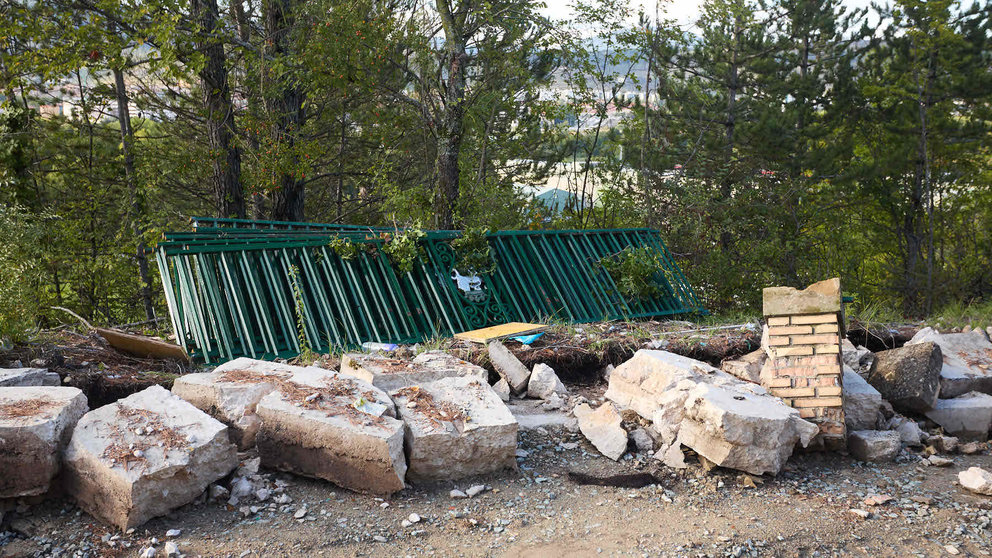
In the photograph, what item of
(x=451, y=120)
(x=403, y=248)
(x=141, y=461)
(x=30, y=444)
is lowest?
(x=141, y=461)

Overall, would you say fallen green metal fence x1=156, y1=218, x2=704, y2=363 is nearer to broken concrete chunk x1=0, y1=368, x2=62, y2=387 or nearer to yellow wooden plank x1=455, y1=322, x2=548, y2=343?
yellow wooden plank x1=455, y1=322, x2=548, y2=343

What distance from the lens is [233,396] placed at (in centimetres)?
415

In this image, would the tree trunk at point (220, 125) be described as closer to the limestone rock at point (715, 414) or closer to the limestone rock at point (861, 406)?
the limestone rock at point (715, 414)

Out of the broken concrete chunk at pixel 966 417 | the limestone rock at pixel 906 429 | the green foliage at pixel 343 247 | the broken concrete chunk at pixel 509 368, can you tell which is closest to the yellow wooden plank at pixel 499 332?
the broken concrete chunk at pixel 509 368

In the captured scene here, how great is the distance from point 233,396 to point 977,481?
435 centimetres

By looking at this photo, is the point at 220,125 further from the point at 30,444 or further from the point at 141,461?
the point at 141,461

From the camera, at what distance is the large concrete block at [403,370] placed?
4648mm

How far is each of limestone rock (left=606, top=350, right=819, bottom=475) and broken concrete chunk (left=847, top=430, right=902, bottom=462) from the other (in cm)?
51

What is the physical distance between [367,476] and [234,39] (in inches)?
310

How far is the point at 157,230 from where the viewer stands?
28.3 feet

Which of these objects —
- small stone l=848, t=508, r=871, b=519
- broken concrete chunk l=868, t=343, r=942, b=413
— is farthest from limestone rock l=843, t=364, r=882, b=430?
small stone l=848, t=508, r=871, b=519

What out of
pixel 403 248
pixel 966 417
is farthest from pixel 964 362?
pixel 403 248

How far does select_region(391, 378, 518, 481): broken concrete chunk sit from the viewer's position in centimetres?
395

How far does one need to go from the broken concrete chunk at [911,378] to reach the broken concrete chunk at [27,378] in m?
5.80
